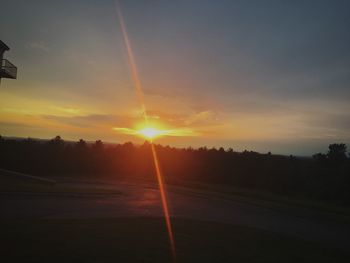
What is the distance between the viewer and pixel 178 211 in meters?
18.2

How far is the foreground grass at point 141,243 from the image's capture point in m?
8.46

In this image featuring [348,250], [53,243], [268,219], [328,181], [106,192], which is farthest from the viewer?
[328,181]

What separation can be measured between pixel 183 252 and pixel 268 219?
9.67m

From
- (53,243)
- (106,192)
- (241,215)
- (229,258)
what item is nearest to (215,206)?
(241,215)

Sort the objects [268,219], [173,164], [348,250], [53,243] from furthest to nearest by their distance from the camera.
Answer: [173,164] → [268,219] → [348,250] → [53,243]

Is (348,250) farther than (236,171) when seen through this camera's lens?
No

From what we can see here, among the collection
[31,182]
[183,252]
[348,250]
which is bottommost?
[348,250]

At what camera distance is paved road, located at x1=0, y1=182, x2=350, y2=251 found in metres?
14.6

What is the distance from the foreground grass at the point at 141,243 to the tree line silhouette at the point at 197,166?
21365mm

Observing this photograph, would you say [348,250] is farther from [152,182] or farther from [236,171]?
[236,171]

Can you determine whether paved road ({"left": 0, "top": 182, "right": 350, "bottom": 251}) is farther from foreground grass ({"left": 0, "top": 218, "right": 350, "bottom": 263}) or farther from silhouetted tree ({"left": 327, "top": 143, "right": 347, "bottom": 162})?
silhouetted tree ({"left": 327, "top": 143, "right": 347, "bottom": 162})

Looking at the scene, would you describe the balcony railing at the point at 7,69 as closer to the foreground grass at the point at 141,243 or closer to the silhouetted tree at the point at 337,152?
the foreground grass at the point at 141,243

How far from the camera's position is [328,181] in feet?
112

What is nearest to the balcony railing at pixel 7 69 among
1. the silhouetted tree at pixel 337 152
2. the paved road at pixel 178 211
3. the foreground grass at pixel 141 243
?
the paved road at pixel 178 211
